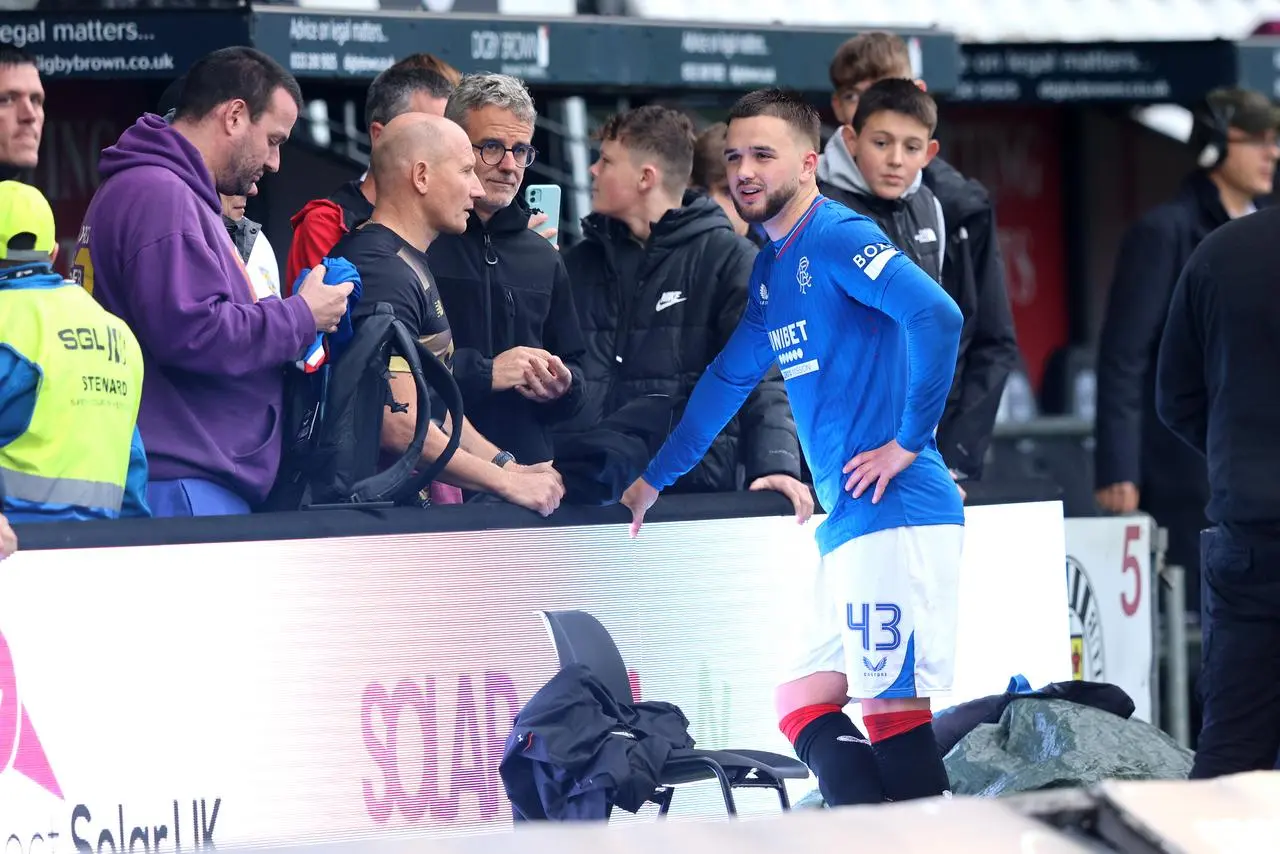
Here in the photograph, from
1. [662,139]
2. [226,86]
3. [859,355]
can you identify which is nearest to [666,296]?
[662,139]

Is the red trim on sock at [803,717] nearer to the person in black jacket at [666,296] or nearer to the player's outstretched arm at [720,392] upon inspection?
the player's outstretched arm at [720,392]

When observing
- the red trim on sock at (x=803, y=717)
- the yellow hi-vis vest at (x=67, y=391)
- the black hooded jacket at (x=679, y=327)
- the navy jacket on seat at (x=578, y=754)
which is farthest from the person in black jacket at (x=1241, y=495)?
the yellow hi-vis vest at (x=67, y=391)

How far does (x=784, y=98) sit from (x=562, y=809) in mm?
1940

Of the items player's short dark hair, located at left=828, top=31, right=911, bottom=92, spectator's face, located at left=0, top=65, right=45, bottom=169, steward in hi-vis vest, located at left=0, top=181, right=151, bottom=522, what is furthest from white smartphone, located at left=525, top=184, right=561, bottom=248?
steward in hi-vis vest, located at left=0, top=181, right=151, bottom=522

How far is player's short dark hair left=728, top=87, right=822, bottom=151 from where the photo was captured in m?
5.29

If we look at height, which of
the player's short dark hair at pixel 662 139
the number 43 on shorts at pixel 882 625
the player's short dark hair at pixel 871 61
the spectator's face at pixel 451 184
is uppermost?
the player's short dark hair at pixel 871 61

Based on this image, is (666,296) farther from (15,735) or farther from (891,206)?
(15,735)

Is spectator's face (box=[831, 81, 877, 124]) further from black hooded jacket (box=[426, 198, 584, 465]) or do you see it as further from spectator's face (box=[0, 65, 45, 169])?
spectator's face (box=[0, 65, 45, 169])

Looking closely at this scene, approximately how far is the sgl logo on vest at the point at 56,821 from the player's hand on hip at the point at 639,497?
1518 millimetres

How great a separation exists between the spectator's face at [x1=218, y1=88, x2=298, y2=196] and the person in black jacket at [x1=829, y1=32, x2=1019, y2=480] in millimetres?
2256

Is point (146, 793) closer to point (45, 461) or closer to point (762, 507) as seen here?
point (45, 461)

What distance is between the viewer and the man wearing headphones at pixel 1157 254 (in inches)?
321

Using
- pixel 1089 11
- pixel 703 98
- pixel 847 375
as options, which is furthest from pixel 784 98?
pixel 1089 11

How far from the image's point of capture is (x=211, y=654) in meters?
5.12
